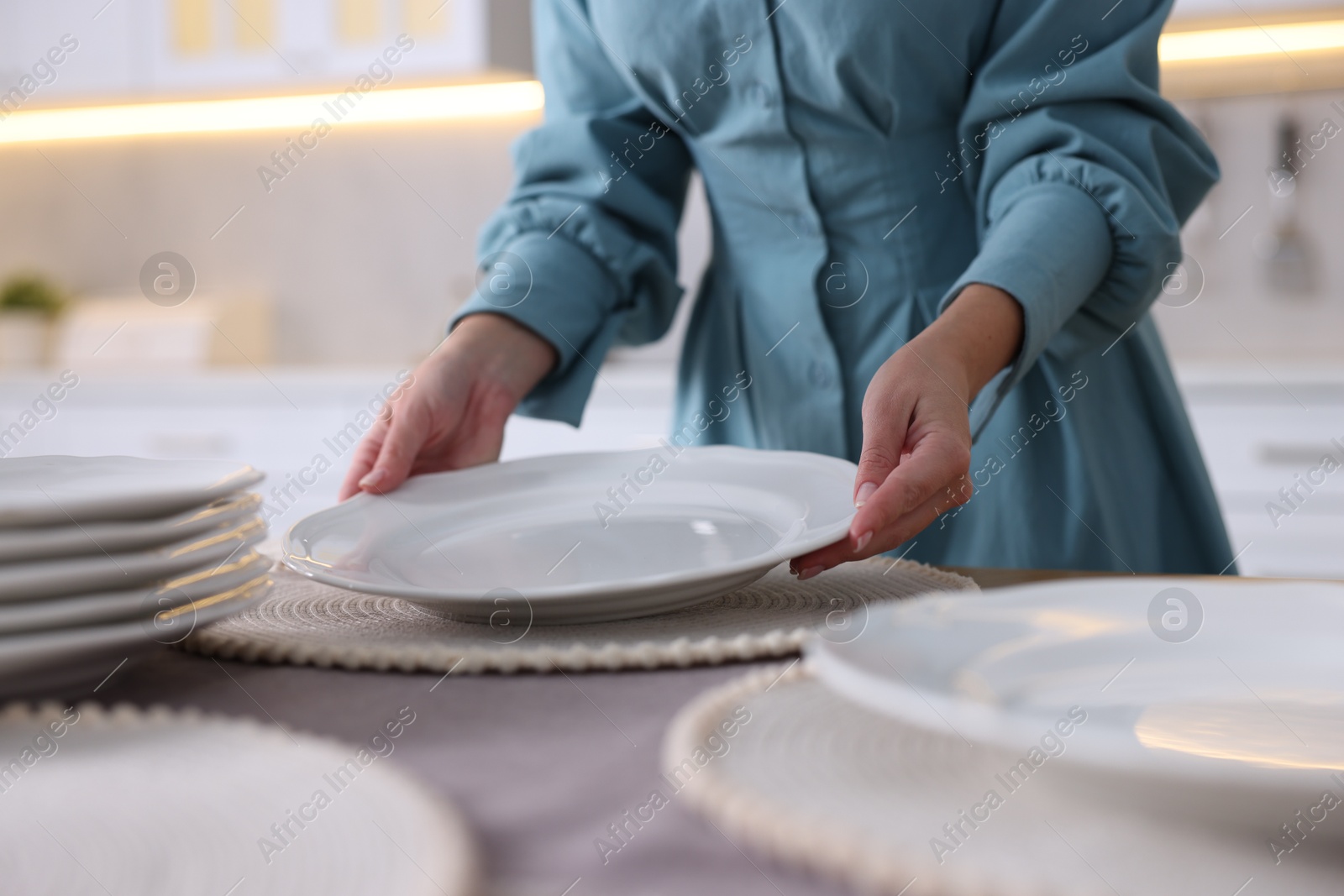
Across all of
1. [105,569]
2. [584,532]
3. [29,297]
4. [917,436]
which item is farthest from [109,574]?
[29,297]

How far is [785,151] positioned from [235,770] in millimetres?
725

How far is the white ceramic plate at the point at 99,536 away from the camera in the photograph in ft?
1.15

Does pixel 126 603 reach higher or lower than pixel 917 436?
higher

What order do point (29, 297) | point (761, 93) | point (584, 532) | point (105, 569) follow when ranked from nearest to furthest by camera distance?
point (105, 569)
point (584, 532)
point (761, 93)
point (29, 297)

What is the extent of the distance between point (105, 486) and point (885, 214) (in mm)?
638

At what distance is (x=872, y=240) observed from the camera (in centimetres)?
93

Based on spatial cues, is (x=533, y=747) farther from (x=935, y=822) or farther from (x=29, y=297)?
(x=29, y=297)

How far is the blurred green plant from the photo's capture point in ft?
8.84

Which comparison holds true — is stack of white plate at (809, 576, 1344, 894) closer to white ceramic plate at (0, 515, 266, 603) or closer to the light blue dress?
white ceramic plate at (0, 515, 266, 603)

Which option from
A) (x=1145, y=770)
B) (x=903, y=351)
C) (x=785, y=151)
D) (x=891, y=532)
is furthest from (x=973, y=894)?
(x=785, y=151)

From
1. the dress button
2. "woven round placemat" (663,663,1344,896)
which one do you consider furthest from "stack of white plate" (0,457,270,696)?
the dress button

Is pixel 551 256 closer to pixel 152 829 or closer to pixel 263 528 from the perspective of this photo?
pixel 263 528

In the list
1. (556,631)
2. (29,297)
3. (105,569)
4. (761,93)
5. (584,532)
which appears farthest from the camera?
(29,297)

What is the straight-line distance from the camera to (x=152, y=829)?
0.85 ft
